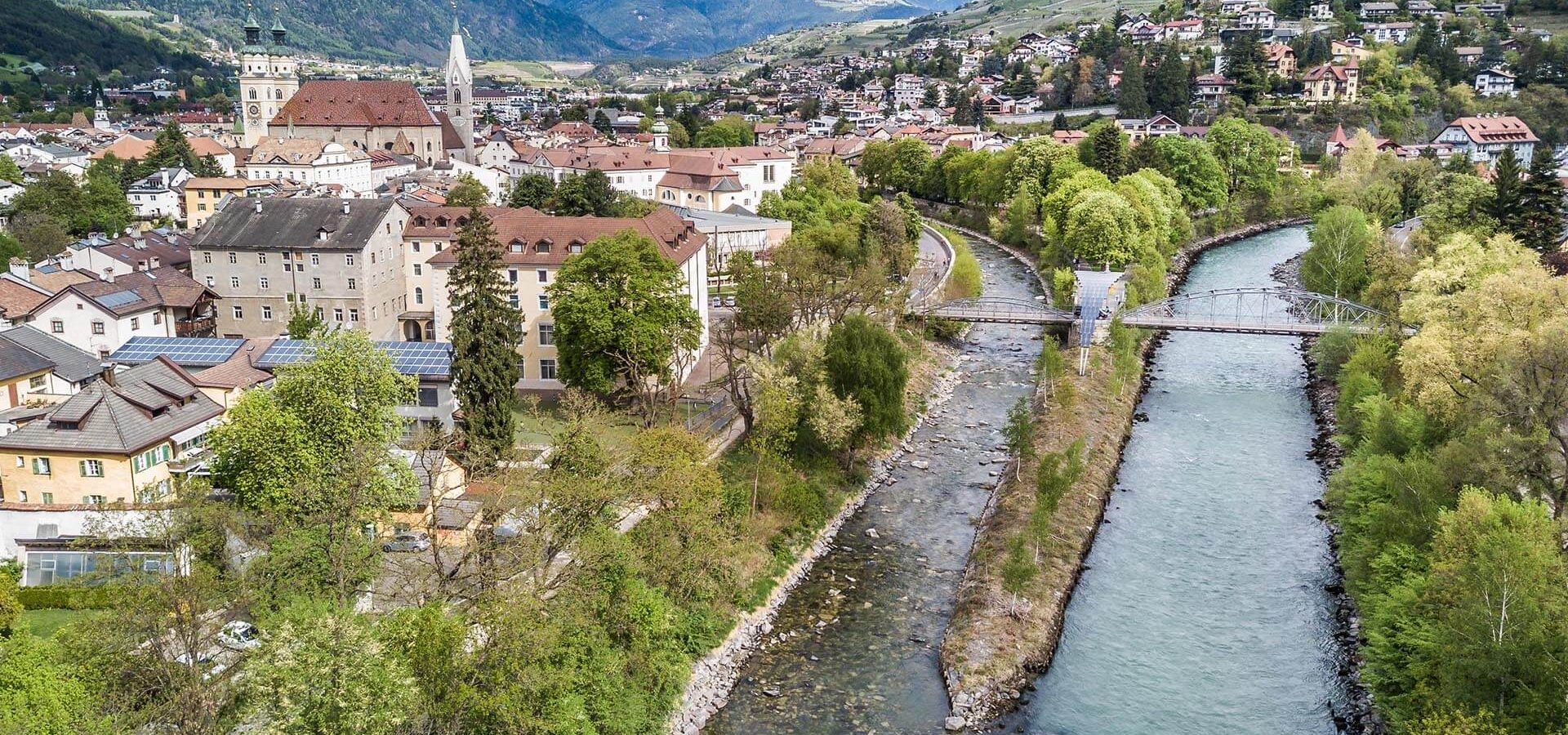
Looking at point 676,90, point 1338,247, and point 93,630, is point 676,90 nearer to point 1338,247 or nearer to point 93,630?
point 1338,247

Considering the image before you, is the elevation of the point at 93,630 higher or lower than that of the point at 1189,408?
higher

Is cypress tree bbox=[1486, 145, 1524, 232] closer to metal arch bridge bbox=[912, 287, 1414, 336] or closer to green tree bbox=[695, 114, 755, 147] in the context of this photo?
metal arch bridge bbox=[912, 287, 1414, 336]

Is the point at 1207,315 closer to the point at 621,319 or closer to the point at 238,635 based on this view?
the point at 621,319

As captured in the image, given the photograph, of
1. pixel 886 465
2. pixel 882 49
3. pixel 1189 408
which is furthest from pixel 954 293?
pixel 882 49

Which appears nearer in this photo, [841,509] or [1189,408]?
[841,509]

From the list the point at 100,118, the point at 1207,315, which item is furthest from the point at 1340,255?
the point at 100,118

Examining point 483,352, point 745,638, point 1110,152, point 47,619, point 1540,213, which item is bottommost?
point 745,638

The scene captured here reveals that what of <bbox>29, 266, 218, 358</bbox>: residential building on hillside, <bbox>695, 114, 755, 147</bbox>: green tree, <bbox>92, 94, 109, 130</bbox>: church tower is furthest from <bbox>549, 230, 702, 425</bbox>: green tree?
<bbox>92, 94, 109, 130</bbox>: church tower
